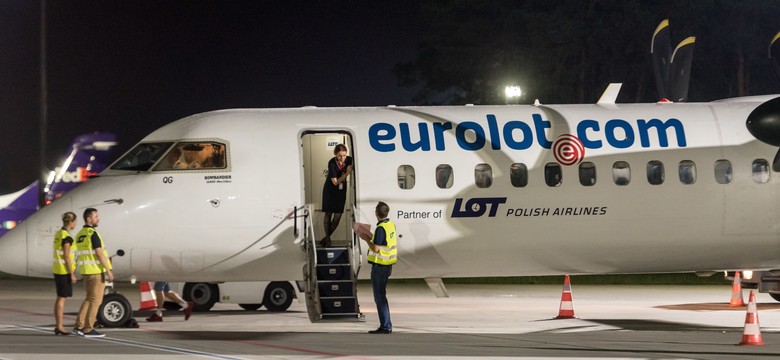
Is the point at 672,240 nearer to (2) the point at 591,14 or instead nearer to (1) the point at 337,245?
(1) the point at 337,245

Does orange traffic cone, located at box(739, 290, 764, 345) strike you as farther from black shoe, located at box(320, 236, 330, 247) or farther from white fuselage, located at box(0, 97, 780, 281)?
black shoe, located at box(320, 236, 330, 247)

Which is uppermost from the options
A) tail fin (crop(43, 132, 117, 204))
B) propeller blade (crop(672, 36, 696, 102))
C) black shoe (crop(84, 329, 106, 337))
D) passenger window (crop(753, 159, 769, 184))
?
tail fin (crop(43, 132, 117, 204))

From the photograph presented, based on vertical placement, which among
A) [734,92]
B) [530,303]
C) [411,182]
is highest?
[734,92]

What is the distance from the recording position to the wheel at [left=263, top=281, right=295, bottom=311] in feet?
77.8

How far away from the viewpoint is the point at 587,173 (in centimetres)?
1950

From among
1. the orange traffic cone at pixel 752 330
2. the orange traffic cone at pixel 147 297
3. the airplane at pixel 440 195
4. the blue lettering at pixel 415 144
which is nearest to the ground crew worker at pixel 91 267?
the airplane at pixel 440 195

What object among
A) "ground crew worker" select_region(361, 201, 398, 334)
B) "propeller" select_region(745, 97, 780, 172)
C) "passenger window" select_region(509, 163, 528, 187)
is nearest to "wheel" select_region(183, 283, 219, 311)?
"ground crew worker" select_region(361, 201, 398, 334)

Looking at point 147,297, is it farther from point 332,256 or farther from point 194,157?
point 332,256

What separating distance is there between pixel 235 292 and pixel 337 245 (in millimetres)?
4180

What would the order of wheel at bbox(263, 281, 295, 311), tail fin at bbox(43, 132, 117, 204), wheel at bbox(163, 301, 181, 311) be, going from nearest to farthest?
1. wheel at bbox(263, 281, 295, 311)
2. wheel at bbox(163, 301, 181, 311)
3. tail fin at bbox(43, 132, 117, 204)

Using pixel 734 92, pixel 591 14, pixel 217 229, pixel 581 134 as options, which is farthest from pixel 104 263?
pixel 734 92

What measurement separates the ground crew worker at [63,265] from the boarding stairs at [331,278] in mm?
3320

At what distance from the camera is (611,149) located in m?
19.6

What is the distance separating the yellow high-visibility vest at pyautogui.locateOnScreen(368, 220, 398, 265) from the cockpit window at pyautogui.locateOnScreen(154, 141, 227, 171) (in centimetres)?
273
